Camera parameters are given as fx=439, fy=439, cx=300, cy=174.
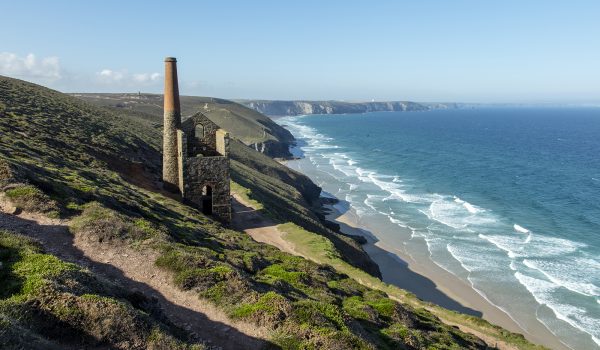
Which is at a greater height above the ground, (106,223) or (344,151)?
(106,223)

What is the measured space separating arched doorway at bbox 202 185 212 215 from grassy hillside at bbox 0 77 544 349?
2.94m

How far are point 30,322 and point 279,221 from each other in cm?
2566

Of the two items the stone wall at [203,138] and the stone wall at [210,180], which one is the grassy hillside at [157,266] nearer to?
the stone wall at [210,180]

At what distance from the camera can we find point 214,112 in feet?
449

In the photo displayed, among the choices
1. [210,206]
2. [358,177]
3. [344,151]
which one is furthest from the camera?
[344,151]

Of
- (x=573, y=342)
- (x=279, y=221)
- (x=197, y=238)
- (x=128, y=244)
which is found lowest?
(x=573, y=342)

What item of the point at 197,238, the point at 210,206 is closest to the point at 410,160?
the point at 210,206

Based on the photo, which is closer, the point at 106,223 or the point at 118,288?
the point at 118,288

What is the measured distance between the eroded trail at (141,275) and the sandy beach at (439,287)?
23426mm

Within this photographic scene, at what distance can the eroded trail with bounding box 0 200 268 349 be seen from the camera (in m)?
11.5

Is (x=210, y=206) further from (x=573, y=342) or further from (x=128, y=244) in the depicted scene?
(x=573, y=342)

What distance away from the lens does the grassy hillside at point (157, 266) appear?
8.93m

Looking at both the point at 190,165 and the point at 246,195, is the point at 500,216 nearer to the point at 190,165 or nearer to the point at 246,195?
the point at 246,195

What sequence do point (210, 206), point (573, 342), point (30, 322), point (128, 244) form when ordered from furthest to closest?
1. point (210, 206)
2. point (573, 342)
3. point (128, 244)
4. point (30, 322)
